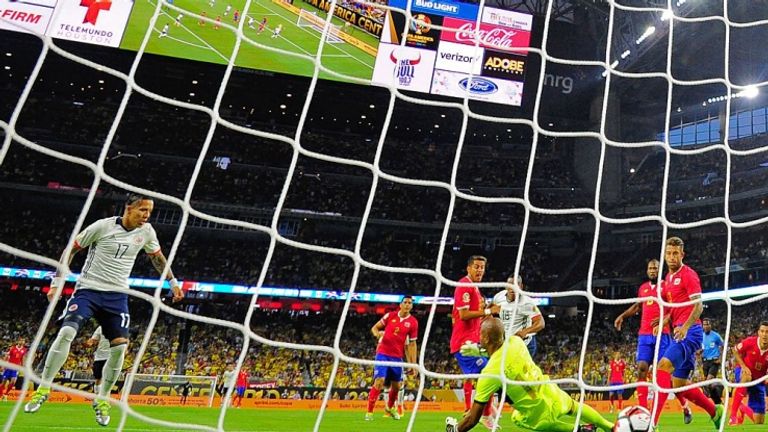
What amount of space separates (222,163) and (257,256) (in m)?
3.89

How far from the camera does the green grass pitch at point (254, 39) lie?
42.5 feet

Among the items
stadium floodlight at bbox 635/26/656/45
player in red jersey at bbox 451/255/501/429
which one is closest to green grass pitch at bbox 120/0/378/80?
stadium floodlight at bbox 635/26/656/45

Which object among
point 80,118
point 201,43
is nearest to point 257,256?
point 80,118

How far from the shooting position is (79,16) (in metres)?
12.0

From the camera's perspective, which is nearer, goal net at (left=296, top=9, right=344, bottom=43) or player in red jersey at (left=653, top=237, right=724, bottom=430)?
player in red jersey at (left=653, top=237, right=724, bottom=430)

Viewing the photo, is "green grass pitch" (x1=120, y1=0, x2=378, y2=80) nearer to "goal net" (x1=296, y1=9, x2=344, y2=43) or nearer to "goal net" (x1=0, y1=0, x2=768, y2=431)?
"goal net" (x1=296, y1=9, x2=344, y2=43)

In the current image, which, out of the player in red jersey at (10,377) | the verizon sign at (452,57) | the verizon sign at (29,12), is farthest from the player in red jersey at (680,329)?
the verizon sign at (29,12)

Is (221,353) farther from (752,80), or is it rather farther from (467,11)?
(752,80)

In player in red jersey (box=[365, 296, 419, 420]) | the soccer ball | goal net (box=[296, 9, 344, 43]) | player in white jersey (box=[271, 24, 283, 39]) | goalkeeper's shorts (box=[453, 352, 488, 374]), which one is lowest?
player in red jersey (box=[365, 296, 419, 420])

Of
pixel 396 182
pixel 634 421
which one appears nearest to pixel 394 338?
pixel 634 421

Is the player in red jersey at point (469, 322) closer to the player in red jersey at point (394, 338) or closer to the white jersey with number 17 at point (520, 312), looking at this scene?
the white jersey with number 17 at point (520, 312)

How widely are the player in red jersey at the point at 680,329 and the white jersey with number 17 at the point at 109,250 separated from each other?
12.7 ft

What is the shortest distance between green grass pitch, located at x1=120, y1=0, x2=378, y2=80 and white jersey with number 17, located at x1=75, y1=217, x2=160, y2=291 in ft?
30.6

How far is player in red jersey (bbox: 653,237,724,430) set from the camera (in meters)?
4.20
